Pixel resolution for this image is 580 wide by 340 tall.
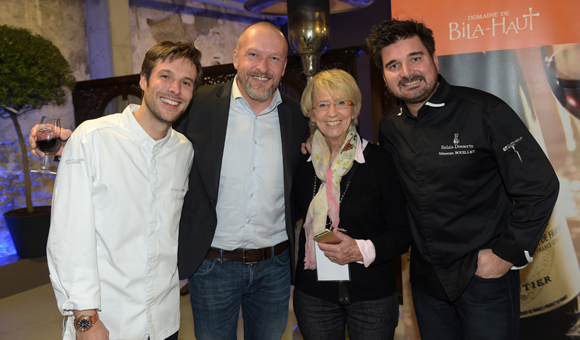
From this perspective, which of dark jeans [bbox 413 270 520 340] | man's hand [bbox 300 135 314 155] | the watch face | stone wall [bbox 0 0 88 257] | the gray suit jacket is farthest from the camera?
stone wall [bbox 0 0 88 257]

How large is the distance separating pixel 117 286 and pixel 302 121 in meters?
1.30

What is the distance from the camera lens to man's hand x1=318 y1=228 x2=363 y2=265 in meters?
1.73

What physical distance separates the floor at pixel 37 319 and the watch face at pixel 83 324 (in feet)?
7.14

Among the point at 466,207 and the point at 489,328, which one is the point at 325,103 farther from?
the point at 489,328

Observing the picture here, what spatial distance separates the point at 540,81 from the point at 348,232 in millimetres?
1520

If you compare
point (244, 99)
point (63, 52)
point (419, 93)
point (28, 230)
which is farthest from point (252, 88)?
point (63, 52)

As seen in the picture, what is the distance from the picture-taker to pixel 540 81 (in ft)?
7.78

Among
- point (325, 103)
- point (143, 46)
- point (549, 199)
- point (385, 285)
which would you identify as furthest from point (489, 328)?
point (143, 46)

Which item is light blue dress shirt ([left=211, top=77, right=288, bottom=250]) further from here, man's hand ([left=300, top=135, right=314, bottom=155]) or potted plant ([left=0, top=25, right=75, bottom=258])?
potted plant ([left=0, top=25, right=75, bottom=258])

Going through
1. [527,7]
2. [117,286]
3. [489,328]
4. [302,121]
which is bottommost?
[489,328]

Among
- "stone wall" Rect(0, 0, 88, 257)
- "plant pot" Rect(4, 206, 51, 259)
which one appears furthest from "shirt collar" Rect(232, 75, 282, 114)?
"stone wall" Rect(0, 0, 88, 257)

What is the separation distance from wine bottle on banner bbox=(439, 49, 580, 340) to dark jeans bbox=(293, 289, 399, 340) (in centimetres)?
118

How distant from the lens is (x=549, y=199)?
1661 mm

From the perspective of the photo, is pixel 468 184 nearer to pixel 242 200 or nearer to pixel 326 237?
pixel 326 237
